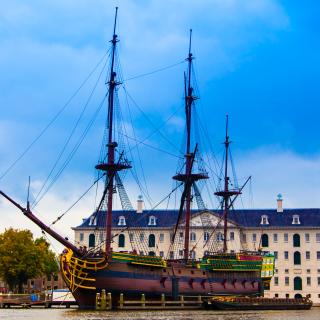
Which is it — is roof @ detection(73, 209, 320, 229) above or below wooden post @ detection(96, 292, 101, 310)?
above

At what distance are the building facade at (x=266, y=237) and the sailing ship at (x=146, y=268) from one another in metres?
25.5

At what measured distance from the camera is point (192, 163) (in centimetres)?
8400

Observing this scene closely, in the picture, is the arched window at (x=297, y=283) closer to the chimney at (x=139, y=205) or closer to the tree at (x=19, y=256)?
the chimney at (x=139, y=205)

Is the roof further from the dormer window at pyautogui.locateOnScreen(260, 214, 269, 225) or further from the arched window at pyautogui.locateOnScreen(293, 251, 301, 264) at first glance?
the arched window at pyautogui.locateOnScreen(293, 251, 301, 264)

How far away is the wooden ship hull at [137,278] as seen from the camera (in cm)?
6525

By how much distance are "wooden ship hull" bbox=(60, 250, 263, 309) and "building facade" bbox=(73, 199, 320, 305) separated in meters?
32.3

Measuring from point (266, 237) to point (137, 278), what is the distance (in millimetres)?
53054

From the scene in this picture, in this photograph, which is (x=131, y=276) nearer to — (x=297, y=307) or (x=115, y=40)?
(x=297, y=307)

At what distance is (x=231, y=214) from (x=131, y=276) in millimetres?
55483

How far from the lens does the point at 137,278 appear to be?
68312 mm

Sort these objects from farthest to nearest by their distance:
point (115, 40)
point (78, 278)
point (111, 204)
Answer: point (115, 40) → point (111, 204) → point (78, 278)

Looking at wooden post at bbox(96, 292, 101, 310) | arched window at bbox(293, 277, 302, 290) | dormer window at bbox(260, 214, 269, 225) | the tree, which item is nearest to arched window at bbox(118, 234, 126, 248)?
the tree

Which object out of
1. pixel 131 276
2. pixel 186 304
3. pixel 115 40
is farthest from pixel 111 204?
pixel 115 40

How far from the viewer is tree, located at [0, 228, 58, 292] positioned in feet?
335
